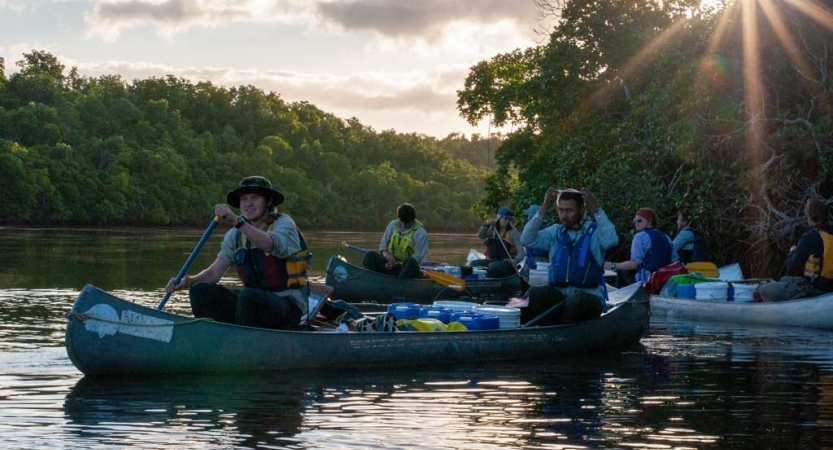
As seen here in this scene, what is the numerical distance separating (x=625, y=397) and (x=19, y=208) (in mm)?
50955

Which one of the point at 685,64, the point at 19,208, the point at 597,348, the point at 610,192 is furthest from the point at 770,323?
the point at 19,208

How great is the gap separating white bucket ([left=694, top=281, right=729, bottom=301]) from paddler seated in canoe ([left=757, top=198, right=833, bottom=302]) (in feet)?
1.96

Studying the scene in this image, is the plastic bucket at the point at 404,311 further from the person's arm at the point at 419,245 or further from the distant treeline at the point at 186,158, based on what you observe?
the distant treeline at the point at 186,158

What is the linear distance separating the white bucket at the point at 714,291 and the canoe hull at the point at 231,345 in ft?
15.5

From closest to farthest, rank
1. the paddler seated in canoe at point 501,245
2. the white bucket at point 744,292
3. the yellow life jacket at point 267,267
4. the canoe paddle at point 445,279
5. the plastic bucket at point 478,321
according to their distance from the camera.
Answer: the yellow life jacket at point 267,267
the plastic bucket at point 478,321
the white bucket at point 744,292
the canoe paddle at point 445,279
the paddler seated in canoe at point 501,245

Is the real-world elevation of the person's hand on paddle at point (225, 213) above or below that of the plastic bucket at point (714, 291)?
above

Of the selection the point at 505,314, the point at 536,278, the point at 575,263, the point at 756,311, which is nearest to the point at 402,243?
the point at 536,278

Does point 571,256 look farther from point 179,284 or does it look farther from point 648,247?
point 648,247

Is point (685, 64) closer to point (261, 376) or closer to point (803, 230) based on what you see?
point (803, 230)

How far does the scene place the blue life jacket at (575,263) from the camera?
9.59 meters

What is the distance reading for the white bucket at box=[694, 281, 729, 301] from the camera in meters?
13.7

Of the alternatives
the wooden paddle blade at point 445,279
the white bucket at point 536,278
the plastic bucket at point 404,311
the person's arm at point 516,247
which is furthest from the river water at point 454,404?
the person's arm at point 516,247

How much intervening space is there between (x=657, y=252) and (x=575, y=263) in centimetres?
473

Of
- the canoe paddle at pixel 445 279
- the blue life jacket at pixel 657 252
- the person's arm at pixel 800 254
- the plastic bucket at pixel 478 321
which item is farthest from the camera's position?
the canoe paddle at pixel 445 279
